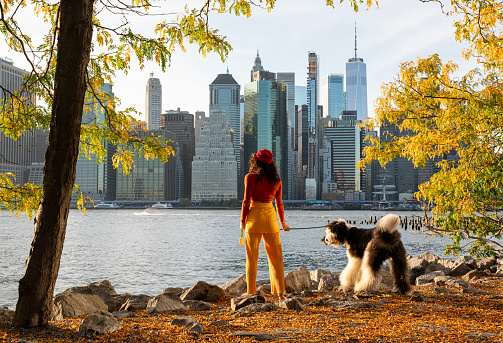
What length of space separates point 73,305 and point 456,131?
23.9 ft

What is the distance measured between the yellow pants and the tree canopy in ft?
9.08

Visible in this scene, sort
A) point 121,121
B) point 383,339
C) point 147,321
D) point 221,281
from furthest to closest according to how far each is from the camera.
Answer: point 221,281 < point 121,121 < point 147,321 < point 383,339

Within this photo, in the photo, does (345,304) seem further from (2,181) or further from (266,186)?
(2,181)

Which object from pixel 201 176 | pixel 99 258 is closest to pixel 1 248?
pixel 99 258

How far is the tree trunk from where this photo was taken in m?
4.52

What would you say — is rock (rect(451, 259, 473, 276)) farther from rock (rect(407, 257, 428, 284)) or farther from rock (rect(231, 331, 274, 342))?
rock (rect(231, 331, 274, 342))

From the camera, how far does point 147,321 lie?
5539mm

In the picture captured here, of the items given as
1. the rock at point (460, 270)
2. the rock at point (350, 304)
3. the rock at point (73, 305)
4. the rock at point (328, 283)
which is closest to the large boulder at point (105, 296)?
the rock at point (73, 305)

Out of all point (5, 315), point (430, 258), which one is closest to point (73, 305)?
point (5, 315)

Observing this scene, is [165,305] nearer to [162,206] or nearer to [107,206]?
[162,206]

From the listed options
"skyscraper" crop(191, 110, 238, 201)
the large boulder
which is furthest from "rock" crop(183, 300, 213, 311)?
"skyscraper" crop(191, 110, 238, 201)

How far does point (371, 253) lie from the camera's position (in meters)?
7.13

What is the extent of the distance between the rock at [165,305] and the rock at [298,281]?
3068 mm

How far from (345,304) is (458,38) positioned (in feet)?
15.6
